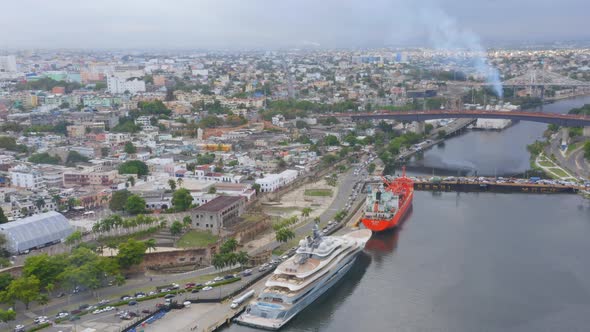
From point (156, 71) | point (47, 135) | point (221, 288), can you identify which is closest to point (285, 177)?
point (221, 288)

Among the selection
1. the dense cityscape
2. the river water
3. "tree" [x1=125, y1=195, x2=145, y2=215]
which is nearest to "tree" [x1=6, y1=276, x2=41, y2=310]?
the dense cityscape

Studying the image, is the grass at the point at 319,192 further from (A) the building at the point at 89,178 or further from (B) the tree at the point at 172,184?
(A) the building at the point at 89,178

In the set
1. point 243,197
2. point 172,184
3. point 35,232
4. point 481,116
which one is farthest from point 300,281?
point 481,116

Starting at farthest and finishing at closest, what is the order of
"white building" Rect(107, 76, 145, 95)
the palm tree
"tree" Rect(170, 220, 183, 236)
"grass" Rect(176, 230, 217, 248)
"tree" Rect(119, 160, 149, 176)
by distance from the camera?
"white building" Rect(107, 76, 145, 95) < "tree" Rect(119, 160, 149, 176) < "tree" Rect(170, 220, 183, 236) < "grass" Rect(176, 230, 217, 248) < the palm tree

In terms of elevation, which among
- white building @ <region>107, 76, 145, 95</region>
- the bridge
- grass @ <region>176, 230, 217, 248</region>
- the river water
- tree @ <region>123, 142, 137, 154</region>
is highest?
white building @ <region>107, 76, 145, 95</region>

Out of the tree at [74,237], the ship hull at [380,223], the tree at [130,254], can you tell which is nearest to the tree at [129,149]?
the tree at [74,237]

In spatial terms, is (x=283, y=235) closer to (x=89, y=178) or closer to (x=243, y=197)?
(x=243, y=197)

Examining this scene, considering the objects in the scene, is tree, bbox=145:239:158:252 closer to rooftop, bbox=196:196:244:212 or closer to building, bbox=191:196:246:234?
building, bbox=191:196:246:234

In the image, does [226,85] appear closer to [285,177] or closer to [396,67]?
[396,67]
